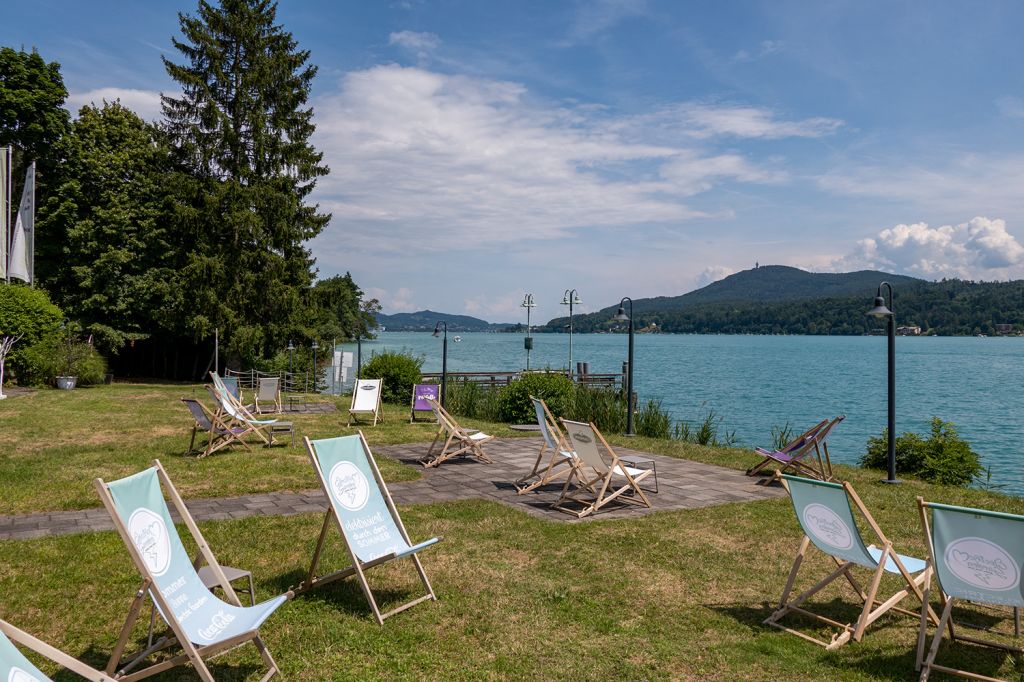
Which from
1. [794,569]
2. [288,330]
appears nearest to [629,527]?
[794,569]

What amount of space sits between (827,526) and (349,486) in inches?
119

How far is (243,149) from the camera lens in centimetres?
2564

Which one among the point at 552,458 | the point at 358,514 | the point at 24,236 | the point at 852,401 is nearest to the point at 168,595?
the point at 358,514

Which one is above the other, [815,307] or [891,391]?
[815,307]

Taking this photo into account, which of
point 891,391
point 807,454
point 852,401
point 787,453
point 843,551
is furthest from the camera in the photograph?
point 852,401

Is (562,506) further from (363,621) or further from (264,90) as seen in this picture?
(264,90)

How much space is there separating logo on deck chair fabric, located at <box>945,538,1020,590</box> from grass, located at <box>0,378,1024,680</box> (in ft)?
2.15

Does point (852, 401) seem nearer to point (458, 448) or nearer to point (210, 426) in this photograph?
point (458, 448)

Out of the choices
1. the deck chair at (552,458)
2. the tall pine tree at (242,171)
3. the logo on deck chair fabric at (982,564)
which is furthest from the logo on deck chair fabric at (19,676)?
the tall pine tree at (242,171)

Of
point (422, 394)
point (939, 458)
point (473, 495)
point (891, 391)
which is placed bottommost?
point (473, 495)

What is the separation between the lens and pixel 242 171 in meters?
25.0

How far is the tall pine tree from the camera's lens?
24.6 metres

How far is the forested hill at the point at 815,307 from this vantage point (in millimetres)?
85850

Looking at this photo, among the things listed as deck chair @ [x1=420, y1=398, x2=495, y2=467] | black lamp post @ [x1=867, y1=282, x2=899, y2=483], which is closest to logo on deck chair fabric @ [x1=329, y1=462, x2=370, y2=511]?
deck chair @ [x1=420, y1=398, x2=495, y2=467]
